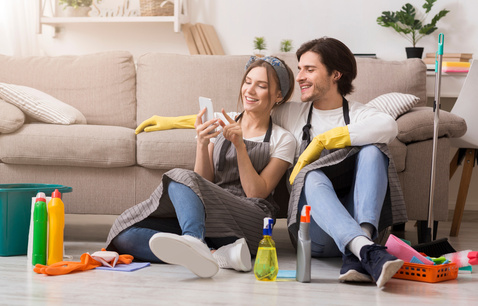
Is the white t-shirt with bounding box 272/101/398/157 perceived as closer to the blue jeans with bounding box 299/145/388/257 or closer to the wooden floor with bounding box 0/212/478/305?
the blue jeans with bounding box 299/145/388/257

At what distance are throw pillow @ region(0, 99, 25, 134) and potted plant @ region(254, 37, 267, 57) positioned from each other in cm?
171

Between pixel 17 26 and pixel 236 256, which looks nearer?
pixel 236 256

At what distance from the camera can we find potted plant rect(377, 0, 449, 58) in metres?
3.96

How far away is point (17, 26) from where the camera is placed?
4.36 metres

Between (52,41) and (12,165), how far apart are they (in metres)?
1.83

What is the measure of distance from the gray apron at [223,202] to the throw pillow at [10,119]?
857 millimetres

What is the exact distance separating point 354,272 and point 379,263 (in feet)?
0.47

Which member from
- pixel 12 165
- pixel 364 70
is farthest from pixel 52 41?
pixel 364 70

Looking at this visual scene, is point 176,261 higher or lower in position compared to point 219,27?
lower

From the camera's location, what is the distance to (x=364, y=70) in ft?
10.8

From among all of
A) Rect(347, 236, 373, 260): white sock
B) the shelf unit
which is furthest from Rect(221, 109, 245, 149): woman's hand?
the shelf unit

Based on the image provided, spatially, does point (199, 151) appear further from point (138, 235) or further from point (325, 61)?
point (325, 61)

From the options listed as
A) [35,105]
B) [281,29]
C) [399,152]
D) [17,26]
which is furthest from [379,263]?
[17,26]

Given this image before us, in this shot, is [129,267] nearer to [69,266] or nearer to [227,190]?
[69,266]
